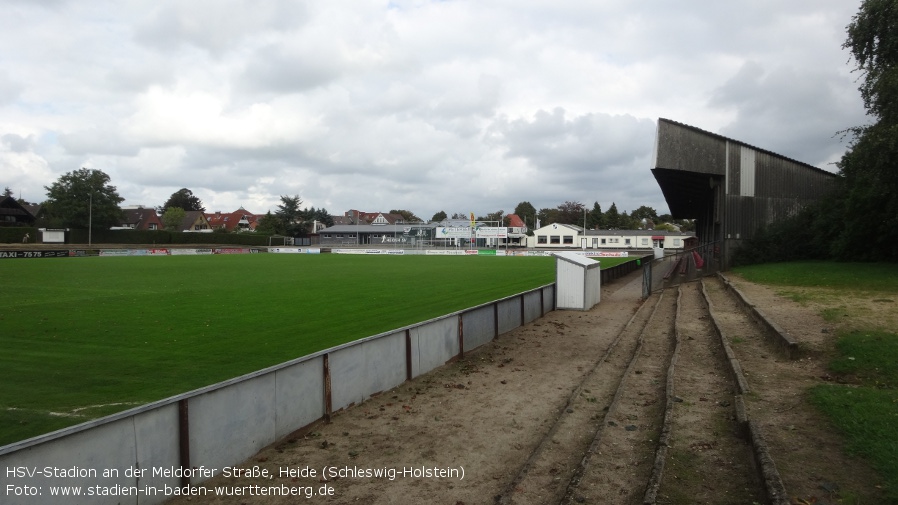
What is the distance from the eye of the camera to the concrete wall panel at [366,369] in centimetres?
778

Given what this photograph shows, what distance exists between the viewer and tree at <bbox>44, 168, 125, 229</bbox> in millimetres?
74000

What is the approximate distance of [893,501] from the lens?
4.38 meters

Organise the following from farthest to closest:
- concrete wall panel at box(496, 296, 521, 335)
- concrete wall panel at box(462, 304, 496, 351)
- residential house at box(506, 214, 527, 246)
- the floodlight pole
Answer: residential house at box(506, 214, 527, 246) → the floodlight pole → concrete wall panel at box(496, 296, 521, 335) → concrete wall panel at box(462, 304, 496, 351)

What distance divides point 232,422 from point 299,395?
43.6 inches

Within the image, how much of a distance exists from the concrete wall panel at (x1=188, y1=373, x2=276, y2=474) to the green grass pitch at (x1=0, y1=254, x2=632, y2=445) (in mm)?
2867

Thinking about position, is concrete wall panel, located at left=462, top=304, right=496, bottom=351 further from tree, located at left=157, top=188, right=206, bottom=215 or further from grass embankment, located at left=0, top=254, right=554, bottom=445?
tree, located at left=157, top=188, right=206, bottom=215

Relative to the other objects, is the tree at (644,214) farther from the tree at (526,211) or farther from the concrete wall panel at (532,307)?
the concrete wall panel at (532,307)

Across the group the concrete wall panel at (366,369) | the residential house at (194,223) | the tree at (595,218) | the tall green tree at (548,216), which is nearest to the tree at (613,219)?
the tree at (595,218)

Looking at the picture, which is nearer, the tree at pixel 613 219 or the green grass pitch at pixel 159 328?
the green grass pitch at pixel 159 328

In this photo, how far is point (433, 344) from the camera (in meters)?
10.4

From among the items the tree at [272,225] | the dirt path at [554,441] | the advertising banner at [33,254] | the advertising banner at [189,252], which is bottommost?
the dirt path at [554,441]

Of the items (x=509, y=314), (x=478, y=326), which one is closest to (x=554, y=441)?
(x=478, y=326)

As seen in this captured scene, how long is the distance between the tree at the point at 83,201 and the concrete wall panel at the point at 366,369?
76797 mm

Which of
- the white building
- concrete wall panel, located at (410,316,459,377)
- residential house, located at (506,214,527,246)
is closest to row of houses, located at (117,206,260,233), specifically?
residential house, located at (506,214,527,246)
